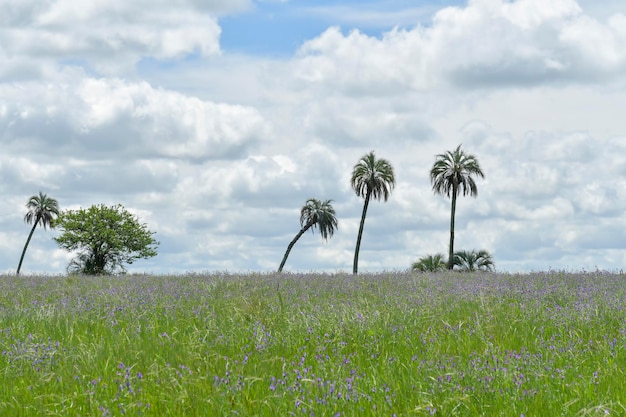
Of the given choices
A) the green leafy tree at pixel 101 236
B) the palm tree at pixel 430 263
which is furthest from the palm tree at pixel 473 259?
the green leafy tree at pixel 101 236

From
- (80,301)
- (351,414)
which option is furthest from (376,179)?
(351,414)

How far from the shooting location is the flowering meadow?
5.58 meters

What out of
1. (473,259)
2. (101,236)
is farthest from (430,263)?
(101,236)

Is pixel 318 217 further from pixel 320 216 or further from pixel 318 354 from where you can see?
pixel 318 354

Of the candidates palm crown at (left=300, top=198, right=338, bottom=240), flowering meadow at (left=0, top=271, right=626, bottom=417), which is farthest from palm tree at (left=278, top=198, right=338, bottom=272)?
flowering meadow at (left=0, top=271, right=626, bottom=417)

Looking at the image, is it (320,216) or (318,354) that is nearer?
(318,354)

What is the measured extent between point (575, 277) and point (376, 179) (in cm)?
3777

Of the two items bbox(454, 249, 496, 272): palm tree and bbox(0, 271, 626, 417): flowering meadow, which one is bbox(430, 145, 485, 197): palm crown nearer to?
bbox(454, 249, 496, 272): palm tree

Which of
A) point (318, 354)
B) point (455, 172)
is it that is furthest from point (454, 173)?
point (318, 354)

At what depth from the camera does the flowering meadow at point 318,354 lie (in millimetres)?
5578

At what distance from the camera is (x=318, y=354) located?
8062 mm

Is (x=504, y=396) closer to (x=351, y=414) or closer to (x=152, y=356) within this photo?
(x=351, y=414)

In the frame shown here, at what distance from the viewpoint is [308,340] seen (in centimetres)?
860

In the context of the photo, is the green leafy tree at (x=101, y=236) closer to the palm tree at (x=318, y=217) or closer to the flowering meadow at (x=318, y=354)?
the palm tree at (x=318, y=217)
